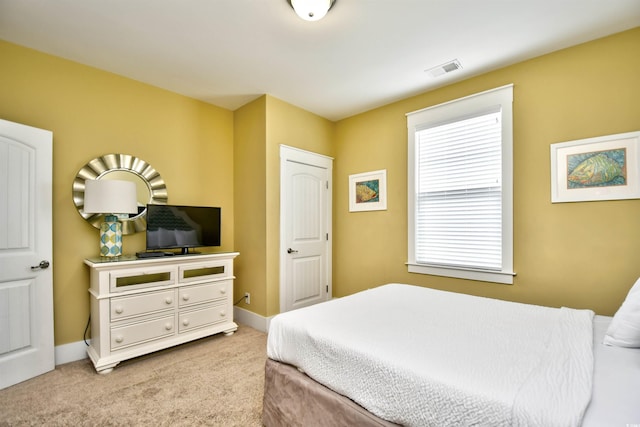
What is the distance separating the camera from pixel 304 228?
3.74m

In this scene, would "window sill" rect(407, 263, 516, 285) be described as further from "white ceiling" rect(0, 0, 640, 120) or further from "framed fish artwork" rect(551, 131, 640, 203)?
"white ceiling" rect(0, 0, 640, 120)

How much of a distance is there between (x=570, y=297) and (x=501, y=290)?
0.49 metres

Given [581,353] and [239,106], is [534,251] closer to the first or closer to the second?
[581,353]

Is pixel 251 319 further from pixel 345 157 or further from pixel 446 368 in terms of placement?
pixel 446 368

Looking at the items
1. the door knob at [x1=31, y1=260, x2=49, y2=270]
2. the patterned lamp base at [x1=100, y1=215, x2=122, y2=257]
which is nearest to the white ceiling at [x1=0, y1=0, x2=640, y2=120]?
the patterned lamp base at [x1=100, y1=215, x2=122, y2=257]

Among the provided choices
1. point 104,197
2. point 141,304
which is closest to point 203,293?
point 141,304

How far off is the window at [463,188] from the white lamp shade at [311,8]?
1749 mm

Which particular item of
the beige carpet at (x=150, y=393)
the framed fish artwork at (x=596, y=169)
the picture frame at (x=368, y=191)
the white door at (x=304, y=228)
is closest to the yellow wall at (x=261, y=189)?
the white door at (x=304, y=228)

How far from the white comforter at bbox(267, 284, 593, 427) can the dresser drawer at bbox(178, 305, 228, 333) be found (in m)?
1.54

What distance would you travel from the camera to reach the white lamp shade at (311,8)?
1861mm

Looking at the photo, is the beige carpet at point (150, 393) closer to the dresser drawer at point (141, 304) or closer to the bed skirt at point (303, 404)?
the bed skirt at point (303, 404)

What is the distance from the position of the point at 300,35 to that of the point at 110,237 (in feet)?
7.99

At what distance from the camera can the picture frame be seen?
12.0 ft

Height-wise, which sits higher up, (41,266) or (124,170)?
(124,170)
